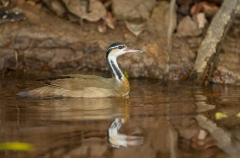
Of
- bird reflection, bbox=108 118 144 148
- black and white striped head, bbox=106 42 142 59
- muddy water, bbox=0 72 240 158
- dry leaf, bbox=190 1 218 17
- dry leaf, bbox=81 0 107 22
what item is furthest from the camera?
dry leaf, bbox=190 1 218 17

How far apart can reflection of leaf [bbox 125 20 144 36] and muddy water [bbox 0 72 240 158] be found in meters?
2.05

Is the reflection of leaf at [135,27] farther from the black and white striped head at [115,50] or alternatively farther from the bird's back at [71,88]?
the bird's back at [71,88]

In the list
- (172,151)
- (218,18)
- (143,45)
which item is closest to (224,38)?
(218,18)

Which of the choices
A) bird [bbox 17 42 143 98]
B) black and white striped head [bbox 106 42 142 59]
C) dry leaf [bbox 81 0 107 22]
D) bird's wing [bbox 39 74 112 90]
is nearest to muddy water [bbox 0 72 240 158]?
bird [bbox 17 42 143 98]

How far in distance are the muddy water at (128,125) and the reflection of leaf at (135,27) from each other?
6.72 feet

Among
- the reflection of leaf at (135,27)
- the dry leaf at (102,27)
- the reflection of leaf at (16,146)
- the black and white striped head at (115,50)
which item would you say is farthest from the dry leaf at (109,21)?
the reflection of leaf at (16,146)

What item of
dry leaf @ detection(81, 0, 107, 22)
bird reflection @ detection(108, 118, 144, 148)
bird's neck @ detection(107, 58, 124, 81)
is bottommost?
bird reflection @ detection(108, 118, 144, 148)

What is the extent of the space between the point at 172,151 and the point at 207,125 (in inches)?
58.5

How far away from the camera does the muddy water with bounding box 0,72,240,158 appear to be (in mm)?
Result: 7617

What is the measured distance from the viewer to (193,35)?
546 inches

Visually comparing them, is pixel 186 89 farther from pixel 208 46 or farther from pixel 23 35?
pixel 23 35

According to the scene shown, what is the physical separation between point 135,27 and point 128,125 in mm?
5229

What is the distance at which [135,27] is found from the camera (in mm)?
13781

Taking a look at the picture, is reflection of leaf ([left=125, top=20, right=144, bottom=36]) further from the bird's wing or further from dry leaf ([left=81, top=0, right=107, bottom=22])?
the bird's wing
